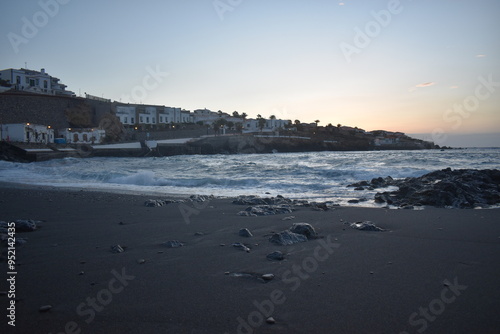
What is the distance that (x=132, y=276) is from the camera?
3170 mm

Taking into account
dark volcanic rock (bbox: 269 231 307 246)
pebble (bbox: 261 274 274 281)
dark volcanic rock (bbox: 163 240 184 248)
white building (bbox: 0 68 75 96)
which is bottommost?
dark volcanic rock (bbox: 163 240 184 248)

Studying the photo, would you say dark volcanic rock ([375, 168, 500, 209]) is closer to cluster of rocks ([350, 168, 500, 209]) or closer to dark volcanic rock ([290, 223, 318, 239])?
cluster of rocks ([350, 168, 500, 209])

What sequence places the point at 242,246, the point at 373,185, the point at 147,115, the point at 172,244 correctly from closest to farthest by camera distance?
the point at 242,246
the point at 172,244
the point at 373,185
the point at 147,115

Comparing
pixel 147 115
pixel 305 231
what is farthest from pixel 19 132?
pixel 305 231

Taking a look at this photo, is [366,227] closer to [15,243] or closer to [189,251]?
[189,251]

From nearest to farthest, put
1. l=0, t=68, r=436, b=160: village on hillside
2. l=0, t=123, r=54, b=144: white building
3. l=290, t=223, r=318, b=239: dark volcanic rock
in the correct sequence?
l=290, t=223, r=318, b=239: dark volcanic rock
l=0, t=123, r=54, b=144: white building
l=0, t=68, r=436, b=160: village on hillside

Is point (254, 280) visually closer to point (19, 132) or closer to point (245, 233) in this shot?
point (245, 233)

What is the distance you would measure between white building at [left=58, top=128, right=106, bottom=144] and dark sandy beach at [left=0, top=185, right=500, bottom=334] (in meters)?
55.9

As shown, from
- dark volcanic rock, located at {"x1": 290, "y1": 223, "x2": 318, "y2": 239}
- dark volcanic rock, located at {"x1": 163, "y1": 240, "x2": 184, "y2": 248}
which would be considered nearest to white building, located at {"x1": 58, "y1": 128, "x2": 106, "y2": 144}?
dark volcanic rock, located at {"x1": 163, "y1": 240, "x2": 184, "y2": 248}

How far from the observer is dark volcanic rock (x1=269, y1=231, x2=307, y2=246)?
14.5 ft

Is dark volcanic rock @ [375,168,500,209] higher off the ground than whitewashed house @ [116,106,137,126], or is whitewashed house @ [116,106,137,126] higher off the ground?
whitewashed house @ [116,106,137,126]

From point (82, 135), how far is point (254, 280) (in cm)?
6073

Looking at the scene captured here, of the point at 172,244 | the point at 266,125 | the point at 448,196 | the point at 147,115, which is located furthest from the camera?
the point at 266,125

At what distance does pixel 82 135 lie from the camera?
55406 mm
